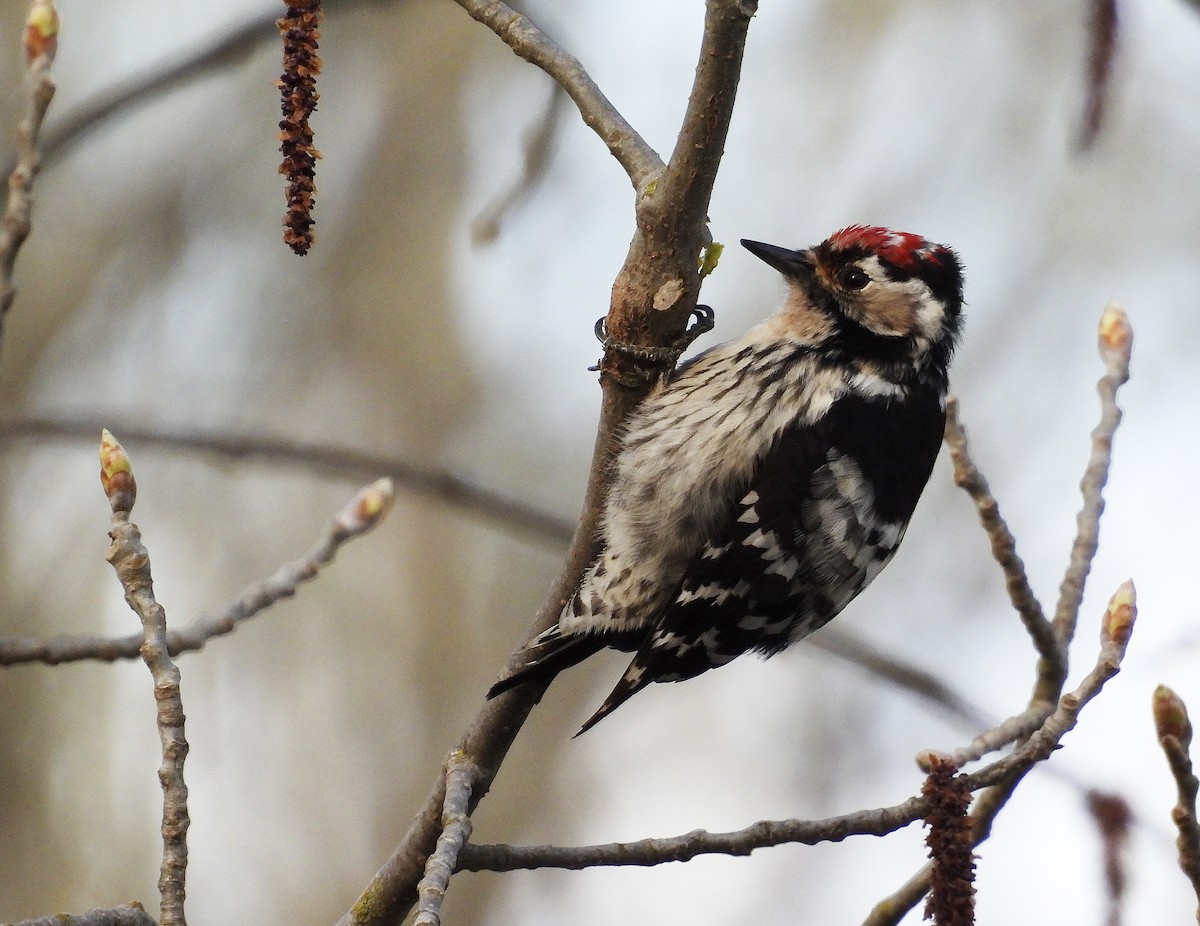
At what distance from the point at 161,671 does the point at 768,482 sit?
173 cm

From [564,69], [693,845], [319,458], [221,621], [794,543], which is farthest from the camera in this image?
[319,458]

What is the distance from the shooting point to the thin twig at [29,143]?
6.10 feet

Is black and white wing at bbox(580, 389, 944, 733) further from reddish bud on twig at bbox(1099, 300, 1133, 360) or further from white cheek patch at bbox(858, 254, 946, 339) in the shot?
reddish bud on twig at bbox(1099, 300, 1133, 360)

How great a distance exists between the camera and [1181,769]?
213cm

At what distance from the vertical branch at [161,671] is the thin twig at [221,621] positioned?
25 centimetres

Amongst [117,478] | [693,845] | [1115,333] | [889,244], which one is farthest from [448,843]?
[889,244]

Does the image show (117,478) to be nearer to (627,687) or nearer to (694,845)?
(694,845)

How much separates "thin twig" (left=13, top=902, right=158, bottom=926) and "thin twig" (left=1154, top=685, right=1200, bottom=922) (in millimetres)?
1556

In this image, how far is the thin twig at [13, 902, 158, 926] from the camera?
5.74 ft

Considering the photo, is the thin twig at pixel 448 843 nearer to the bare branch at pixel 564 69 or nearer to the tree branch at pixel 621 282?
the tree branch at pixel 621 282

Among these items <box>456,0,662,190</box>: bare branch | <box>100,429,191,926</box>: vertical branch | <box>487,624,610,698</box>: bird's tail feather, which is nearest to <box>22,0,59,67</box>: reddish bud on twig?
<box>100,429,191,926</box>: vertical branch

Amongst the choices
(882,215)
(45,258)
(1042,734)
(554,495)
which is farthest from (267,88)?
(1042,734)

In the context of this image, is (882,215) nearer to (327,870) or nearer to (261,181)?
(261,181)

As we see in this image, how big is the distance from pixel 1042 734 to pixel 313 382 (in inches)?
202
